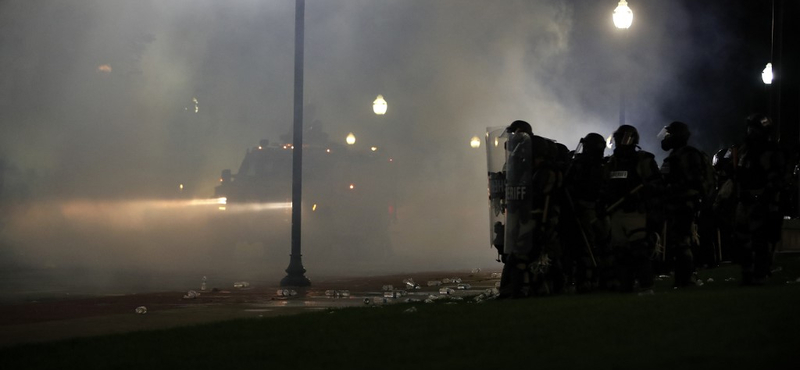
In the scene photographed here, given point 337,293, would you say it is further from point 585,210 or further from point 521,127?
point 521,127

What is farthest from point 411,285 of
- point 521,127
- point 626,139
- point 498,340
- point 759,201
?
point 498,340

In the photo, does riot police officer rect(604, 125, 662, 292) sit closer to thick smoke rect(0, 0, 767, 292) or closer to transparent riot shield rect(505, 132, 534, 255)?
transparent riot shield rect(505, 132, 534, 255)

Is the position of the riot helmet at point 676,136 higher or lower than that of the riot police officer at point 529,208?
higher

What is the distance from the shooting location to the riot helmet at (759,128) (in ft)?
41.0

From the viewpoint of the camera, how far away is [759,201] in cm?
1248

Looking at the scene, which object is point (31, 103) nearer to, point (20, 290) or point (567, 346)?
point (20, 290)

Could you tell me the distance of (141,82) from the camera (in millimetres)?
31062

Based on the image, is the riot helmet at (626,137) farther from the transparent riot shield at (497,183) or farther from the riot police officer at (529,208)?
the transparent riot shield at (497,183)

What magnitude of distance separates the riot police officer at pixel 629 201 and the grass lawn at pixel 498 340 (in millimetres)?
1346

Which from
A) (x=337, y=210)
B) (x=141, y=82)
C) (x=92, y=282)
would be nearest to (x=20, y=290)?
(x=92, y=282)

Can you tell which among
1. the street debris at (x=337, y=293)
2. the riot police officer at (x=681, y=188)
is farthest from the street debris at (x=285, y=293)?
the riot police officer at (x=681, y=188)

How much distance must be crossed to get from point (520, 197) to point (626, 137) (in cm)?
136

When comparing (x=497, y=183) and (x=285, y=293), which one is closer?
(x=497, y=183)

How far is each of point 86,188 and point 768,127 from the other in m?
20.9
